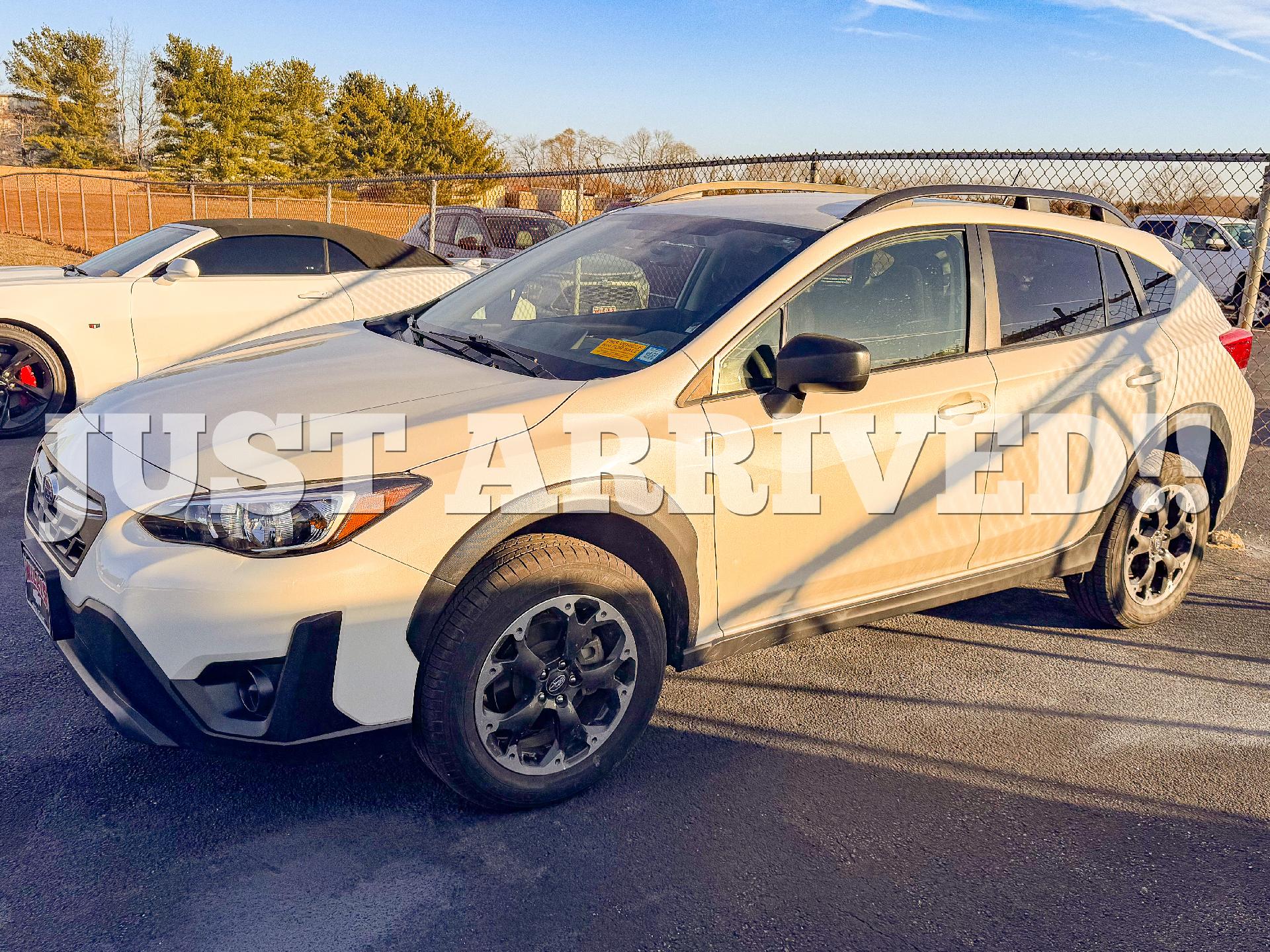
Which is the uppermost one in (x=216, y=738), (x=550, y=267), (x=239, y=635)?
(x=550, y=267)

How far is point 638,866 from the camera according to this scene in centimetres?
292

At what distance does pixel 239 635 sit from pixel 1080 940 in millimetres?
2243

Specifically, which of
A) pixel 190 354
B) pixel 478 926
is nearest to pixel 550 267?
pixel 478 926

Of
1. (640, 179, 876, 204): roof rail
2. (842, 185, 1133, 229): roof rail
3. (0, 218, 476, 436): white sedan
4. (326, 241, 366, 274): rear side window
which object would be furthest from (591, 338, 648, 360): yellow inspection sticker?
(326, 241, 366, 274): rear side window

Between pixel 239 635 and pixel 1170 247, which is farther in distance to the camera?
pixel 1170 247

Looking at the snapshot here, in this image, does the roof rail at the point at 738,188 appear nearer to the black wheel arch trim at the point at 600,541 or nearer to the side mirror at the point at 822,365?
the side mirror at the point at 822,365

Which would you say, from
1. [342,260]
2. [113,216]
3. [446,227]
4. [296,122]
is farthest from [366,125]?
[342,260]

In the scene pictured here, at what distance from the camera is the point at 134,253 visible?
8.21 m

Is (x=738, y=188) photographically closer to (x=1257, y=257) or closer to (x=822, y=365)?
(x=822, y=365)

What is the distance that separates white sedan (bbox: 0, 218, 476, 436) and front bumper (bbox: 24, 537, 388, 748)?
15.5ft

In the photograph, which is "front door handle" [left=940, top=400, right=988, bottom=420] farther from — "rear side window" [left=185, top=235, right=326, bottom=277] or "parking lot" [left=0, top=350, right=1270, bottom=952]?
"rear side window" [left=185, top=235, right=326, bottom=277]

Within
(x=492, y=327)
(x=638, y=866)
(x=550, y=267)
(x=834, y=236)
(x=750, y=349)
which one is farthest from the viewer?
(x=550, y=267)

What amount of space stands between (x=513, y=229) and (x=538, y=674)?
1220cm

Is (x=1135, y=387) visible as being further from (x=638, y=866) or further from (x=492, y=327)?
(x=638, y=866)
